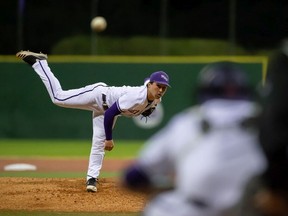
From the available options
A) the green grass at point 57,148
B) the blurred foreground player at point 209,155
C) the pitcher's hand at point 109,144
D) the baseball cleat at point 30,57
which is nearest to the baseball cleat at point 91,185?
the pitcher's hand at point 109,144

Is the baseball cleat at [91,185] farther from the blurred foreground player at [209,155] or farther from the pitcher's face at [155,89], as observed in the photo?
the blurred foreground player at [209,155]

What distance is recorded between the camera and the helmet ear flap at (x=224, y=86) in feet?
11.1

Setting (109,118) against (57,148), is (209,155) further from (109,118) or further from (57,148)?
(57,148)

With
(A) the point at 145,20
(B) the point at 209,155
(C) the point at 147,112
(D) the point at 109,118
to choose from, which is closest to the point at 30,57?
(C) the point at 147,112

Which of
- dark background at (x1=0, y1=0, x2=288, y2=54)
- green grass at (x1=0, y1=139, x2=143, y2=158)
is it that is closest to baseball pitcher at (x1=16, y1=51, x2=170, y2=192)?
green grass at (x1=0, y1=139, x2=143, y2=158)

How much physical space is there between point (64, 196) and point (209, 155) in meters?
5.90

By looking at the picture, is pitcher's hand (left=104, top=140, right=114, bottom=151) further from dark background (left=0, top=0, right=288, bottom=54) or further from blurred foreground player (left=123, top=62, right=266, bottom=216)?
dark background (left=0, top=0, right=288, bottom=54)

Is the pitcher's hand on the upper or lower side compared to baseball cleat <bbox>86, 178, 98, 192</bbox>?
upper

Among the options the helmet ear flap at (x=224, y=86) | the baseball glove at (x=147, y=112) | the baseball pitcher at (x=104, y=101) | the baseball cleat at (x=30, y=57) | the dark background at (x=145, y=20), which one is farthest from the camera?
the dark background at (x=145, y=20)

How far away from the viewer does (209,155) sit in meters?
3.21

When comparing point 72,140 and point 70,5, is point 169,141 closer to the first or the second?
point 72,140

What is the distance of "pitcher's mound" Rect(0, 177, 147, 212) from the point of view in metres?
8.26

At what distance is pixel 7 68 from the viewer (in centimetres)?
1672

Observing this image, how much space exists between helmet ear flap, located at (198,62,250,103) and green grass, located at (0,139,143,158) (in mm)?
10362
